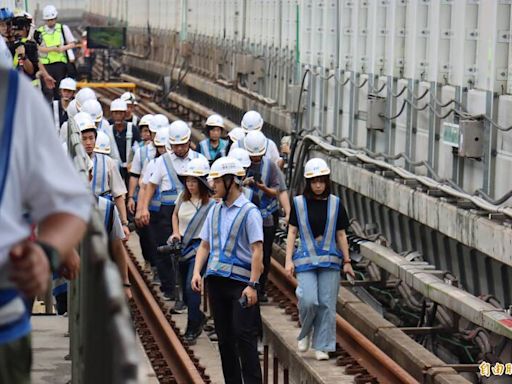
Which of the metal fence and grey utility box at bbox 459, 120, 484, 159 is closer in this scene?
the metal fence

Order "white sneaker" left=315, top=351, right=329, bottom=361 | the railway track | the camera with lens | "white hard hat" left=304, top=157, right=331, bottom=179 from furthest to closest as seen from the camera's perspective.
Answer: the camera with lens, "white sneaker" left=315, top=351, right=329, bottom=361, "white hard hat" left=304, top=157, right=331, bottom=179, the railway track

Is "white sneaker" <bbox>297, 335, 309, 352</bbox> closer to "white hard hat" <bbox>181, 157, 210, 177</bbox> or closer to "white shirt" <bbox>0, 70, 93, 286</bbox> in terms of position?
"white hard hat" <bbox>181, 157, 210, 177</bbox>

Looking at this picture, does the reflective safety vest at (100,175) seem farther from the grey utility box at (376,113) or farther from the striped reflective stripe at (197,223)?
the grey utility box at (376,113)

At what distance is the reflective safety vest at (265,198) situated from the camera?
17.0m

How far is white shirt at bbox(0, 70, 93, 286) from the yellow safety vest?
59.3 feet

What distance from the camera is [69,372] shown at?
978 cm

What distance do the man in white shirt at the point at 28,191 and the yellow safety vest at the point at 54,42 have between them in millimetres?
18074

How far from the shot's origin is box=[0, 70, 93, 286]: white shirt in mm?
4484

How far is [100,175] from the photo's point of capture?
1507 centimetres

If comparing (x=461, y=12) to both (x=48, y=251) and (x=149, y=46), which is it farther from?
(x=149, y=46)

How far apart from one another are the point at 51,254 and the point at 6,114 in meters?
0.39

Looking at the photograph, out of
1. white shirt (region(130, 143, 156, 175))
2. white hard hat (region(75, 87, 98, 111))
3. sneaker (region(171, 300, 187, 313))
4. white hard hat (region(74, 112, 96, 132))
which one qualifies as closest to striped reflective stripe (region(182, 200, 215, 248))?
white hard hat (region(74, 112, 96, 132))

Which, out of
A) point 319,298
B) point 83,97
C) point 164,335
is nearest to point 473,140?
point 319,298

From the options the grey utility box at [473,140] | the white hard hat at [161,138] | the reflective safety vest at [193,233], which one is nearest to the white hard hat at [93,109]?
the white hard hat at [161,138]
